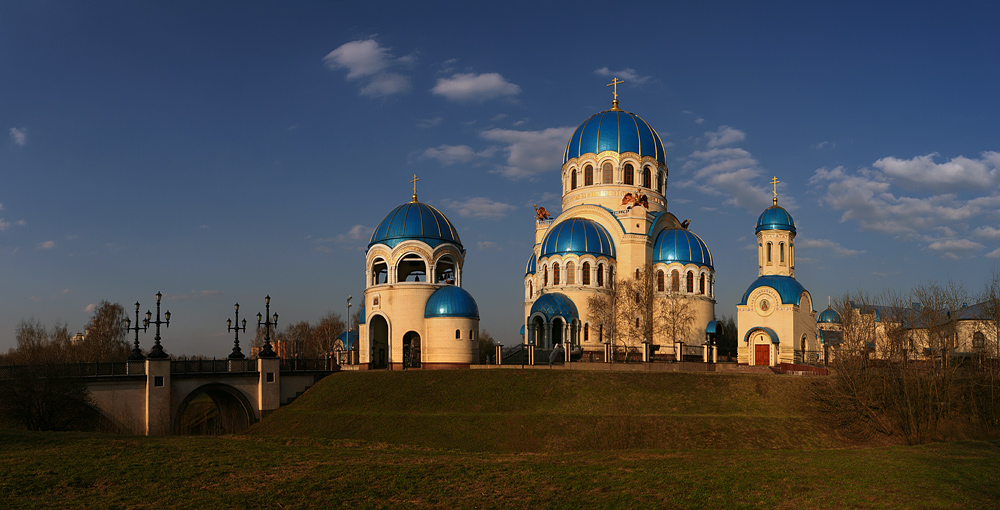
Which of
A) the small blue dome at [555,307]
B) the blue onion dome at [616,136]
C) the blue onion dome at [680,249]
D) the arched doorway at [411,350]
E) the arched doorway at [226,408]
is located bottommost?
the arched doorway at [226,408]

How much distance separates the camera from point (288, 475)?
13586 mm

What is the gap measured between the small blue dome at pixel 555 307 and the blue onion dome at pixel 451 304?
239 inches

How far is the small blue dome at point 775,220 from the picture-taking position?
153 ft

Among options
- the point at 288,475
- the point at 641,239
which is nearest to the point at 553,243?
the point at 641,239

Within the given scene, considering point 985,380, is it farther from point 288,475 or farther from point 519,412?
point 288,475

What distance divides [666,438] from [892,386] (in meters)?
9.37

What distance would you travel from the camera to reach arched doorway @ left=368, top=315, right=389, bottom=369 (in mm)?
Result: 41031

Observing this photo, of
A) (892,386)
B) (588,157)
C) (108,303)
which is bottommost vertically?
(892,386)

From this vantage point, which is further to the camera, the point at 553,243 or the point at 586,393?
the point at 553,243

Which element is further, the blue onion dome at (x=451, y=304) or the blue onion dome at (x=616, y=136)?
the blue onion dome at (x=616, y=136)

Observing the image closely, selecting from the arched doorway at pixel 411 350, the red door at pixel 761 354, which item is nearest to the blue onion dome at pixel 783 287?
the red door at pixel 761 354

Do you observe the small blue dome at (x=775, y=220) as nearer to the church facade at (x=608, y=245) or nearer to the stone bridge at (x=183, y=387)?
the church facade at (x=608, y=245)

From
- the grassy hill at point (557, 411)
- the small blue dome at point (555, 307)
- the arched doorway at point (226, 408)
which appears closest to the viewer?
the grassy hill at point (557, 411)

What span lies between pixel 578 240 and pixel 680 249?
25.0ft
